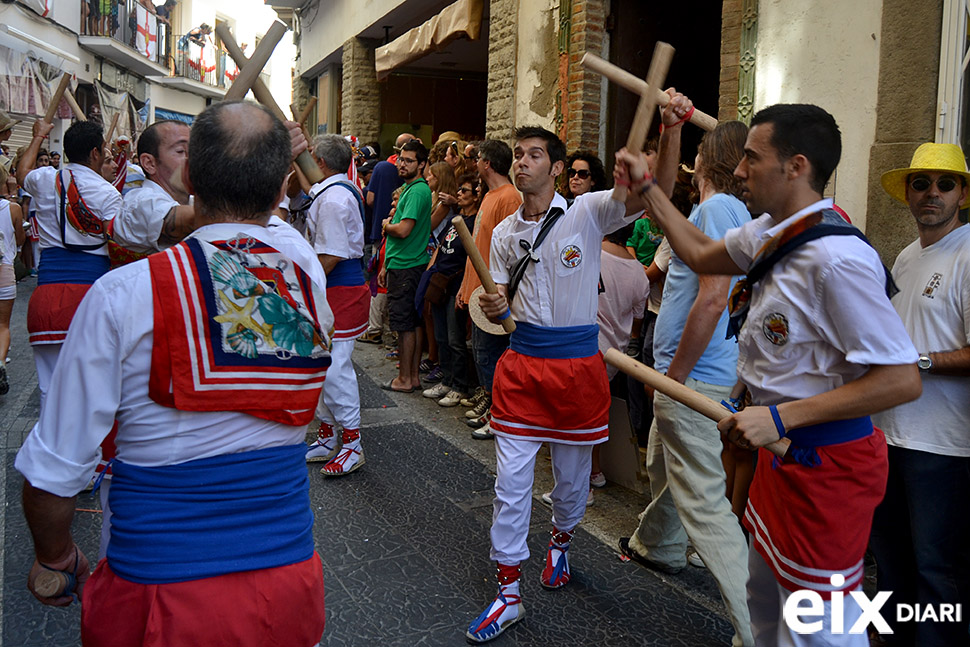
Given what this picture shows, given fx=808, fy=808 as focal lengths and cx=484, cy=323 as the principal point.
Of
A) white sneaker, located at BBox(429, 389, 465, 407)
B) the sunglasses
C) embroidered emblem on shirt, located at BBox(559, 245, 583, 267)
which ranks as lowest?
white sneaker, located at BBox(429, 389, 465, 407)

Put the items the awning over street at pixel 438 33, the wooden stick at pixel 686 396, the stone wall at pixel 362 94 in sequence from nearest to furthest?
the wooden stick at pixel 686 396 < the awning over street at pixel 438 33 < the stone wall at pixel 362 94

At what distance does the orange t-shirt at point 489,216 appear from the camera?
6049 mm

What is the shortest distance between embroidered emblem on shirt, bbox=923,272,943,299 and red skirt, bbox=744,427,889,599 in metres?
1.08

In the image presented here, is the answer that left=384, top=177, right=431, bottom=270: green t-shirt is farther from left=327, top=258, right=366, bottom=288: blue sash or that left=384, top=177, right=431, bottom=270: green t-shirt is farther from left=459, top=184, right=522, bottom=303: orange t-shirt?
left=327, top=258, right=366, bottom=288: blue sash

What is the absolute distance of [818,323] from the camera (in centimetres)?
219

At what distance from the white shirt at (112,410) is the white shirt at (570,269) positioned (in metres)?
2.09

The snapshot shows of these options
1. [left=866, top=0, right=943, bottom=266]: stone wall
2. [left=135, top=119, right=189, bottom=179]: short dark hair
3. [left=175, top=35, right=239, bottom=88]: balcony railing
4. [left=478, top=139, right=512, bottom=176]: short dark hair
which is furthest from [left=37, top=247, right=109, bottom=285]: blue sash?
[left=175, top=35, right=239, bottom=88]: balcony railing

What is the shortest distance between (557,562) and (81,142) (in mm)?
3332

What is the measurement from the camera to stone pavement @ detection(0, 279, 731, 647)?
11.2 feet

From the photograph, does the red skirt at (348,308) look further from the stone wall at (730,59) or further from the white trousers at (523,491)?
the stone wall at (730,59)

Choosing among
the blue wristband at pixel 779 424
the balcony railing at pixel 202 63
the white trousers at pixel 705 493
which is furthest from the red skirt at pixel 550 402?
the balcony railing at pixel 202 63

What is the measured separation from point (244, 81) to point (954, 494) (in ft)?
10.0

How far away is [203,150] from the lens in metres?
1.84

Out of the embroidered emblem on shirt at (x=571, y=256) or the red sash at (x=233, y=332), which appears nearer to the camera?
the red sash at (x=233, y=332)
